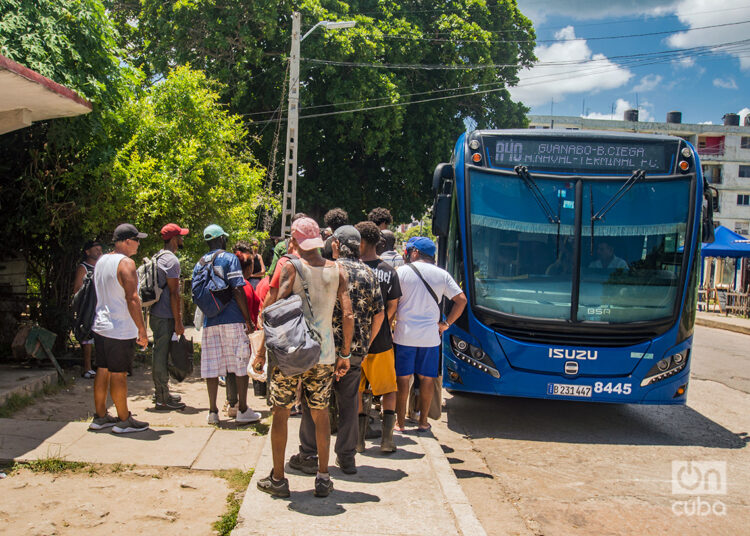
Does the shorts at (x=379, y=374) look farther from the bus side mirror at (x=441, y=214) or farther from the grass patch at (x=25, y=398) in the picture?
the grass patch at (x=25, y=398)

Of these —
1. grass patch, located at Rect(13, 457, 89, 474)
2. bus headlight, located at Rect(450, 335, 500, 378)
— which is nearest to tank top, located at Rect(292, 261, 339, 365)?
grass patch, located at Rect(13, 457, 89, 474)

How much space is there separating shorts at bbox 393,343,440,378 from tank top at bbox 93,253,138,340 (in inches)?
91.3

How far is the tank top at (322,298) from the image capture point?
409 cm

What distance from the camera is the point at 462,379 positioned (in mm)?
6820

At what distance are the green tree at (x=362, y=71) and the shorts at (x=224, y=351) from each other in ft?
52.1

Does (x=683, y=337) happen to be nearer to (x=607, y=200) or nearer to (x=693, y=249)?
(x=693, y=249)

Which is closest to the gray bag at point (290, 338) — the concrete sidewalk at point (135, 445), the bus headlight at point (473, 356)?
the concrete sidewalk at point (135, 445)

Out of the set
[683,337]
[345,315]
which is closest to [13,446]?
[345,315]

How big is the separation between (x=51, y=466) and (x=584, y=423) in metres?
5.29

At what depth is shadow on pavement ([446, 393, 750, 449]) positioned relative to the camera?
6.64 metres

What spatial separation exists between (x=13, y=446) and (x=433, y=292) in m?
3.59

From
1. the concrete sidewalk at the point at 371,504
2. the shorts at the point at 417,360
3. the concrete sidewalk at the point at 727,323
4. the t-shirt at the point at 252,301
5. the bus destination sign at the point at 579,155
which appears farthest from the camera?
the concrete sidewalk at the point at 727,323

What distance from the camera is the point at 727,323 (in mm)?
19828

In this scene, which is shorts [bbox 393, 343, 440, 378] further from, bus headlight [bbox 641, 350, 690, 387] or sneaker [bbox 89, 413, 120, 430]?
sneaker [bbox 89, 413, 120, 430]
